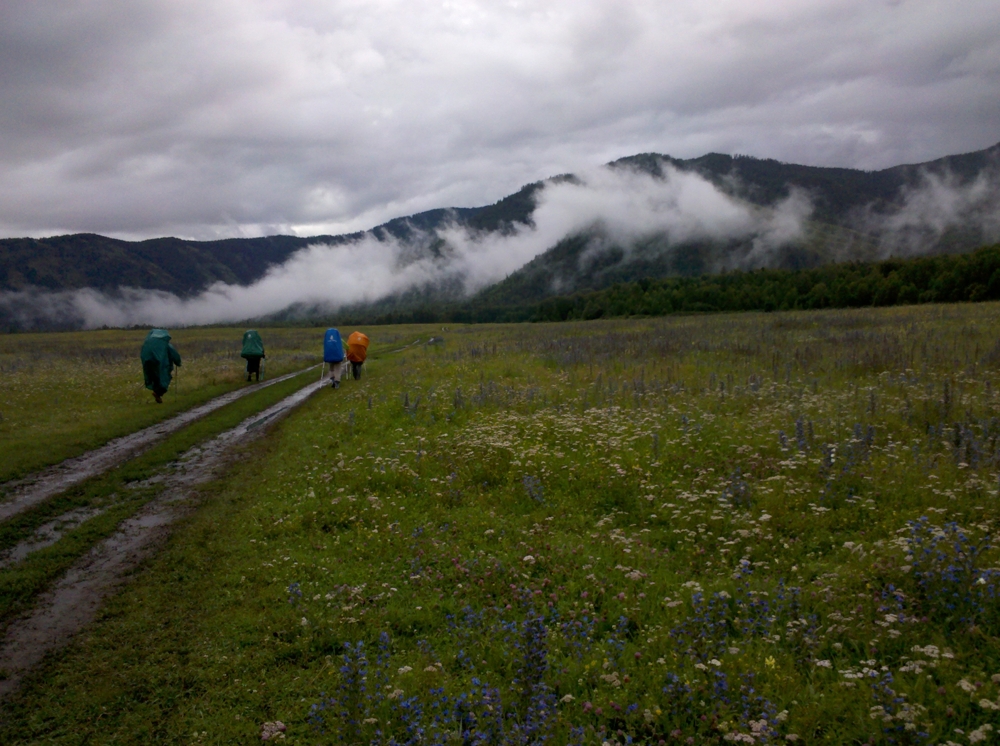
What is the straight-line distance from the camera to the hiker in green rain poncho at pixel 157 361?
2214 cm

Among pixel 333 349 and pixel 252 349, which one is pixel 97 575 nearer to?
pixel 333 349

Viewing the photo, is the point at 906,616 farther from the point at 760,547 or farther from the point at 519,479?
the point at 519,479

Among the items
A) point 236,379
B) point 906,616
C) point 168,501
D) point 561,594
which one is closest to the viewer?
point 906,616

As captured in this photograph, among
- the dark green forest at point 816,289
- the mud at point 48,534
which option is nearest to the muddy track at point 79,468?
the mud at point 48,534

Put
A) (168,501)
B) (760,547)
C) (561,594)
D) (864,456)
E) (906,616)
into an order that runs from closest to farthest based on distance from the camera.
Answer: (906,616) → (561,594) → (760,547) → (864,456) → (168,501)

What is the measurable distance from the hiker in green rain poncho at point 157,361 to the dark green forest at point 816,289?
62370mm

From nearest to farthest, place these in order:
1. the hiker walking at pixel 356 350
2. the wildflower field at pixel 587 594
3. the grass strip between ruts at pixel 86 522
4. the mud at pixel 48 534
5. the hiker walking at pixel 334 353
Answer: the wildflower field at pixel 587 594 < the grass strip between ruts at pixel 86 522 < the mud at pixel 48 534 < the hiker walking at pixel 334 353 < the hiker walking at pixel 356 350

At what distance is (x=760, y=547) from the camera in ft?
24.0

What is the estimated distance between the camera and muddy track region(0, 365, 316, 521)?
11086 mm

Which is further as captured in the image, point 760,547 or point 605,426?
point 605,426

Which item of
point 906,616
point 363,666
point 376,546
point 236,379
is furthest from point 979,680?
point 236,379

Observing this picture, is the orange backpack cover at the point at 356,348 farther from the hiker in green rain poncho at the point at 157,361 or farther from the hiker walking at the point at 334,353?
the hiker in green rain poncho at the point at 157,361

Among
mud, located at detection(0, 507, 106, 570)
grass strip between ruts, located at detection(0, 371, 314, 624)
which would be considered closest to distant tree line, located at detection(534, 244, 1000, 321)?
grass strip between ruts, located at detection(0, 371, 314, 624)

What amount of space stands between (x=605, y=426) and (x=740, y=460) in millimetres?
3359
